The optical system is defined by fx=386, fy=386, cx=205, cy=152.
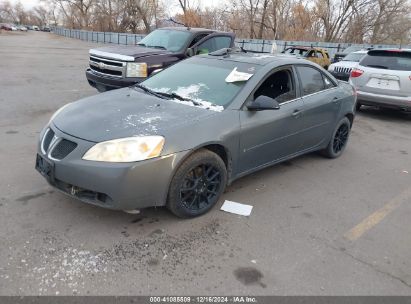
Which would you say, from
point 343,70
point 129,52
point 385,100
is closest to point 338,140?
point 385,100

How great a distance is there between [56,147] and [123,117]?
2.22ft

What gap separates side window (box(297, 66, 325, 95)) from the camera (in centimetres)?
504

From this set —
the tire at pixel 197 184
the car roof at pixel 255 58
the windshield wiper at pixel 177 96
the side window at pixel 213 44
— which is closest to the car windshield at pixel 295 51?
the side window at pixel 213 44

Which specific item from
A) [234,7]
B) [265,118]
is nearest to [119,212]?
[265,118]

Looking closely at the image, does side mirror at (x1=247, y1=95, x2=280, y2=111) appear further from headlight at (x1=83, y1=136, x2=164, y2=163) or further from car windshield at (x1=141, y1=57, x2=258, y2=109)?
headlight at (x1=83, y1=136, x2=164, y2=163)

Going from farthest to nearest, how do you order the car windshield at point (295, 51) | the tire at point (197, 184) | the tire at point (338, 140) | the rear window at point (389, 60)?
1. the car windshield at point (295, 51)
2. the rear window at point (389, 60)
3. the tire at point (338, 140)
4. the tire at point (197, 184)

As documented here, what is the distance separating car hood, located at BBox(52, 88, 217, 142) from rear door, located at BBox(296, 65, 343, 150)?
1.67 metres

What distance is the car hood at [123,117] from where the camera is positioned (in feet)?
11.4

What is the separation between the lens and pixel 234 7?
1863 inches

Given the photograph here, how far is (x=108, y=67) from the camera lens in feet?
27.1

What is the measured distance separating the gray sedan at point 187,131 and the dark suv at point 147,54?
3.12 meters

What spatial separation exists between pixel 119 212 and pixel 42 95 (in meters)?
6.81

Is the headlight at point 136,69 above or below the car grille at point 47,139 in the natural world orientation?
above

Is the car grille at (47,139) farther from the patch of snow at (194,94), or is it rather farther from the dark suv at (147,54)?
the dark suv at (147,54)
